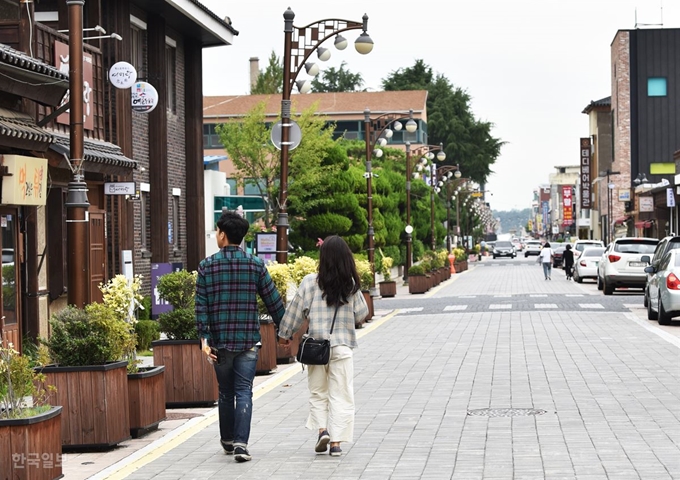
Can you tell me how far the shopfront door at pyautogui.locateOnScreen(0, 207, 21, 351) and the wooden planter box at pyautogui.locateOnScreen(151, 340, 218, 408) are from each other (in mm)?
4123

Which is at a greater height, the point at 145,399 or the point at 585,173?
the point at 585,173

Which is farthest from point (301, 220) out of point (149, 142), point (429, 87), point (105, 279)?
point (429, 87)

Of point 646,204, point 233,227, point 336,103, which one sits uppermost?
point 336,103

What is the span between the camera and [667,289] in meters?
25.0

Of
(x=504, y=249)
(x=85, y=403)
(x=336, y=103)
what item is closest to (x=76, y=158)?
(x=85, y=403)

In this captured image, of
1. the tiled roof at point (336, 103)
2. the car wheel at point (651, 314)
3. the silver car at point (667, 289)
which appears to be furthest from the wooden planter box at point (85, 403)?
the tiled roof at point (336, 103)

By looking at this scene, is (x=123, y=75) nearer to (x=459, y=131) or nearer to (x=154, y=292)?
(x=154, y=292)

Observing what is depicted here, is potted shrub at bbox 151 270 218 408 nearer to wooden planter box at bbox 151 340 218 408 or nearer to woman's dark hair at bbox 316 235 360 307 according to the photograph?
wooden planter box at bbox 151 340 218 408

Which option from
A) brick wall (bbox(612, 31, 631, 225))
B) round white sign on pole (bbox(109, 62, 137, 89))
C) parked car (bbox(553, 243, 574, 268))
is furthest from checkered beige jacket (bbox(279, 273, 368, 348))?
brick wall (bbox(612, 31, 631, 225))

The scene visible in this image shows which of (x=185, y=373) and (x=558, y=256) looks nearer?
(x=185, y=373)

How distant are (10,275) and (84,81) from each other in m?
5.43

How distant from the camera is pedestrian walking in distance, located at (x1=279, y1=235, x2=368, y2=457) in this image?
32.8 ft

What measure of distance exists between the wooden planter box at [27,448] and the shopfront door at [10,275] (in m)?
8.52

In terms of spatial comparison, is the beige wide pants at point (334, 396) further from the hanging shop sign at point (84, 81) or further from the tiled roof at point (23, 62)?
the hanging shop sign at point (84, 81)
